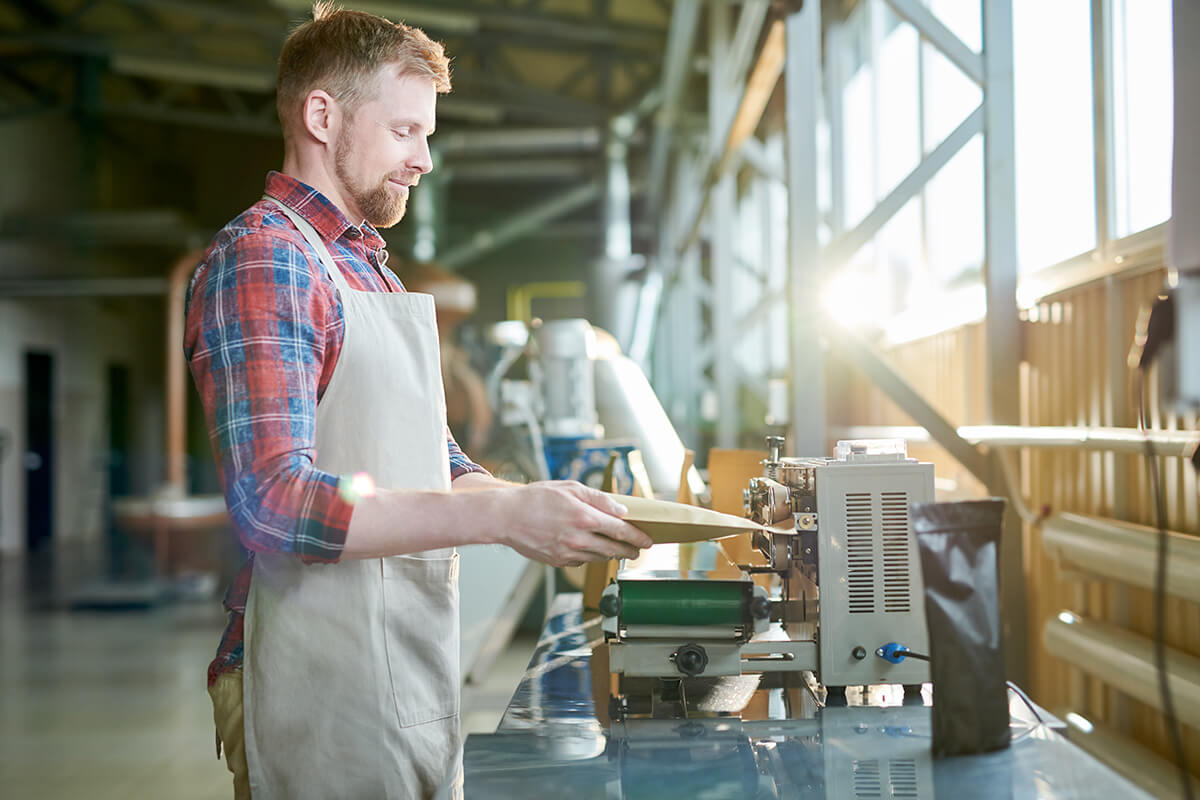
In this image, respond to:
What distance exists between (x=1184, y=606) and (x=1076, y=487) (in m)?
0.55

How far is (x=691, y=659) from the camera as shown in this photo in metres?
1.24

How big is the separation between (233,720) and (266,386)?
47cm

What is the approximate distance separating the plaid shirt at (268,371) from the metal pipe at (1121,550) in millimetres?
1451

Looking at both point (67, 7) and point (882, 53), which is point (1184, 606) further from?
point (67, 7)

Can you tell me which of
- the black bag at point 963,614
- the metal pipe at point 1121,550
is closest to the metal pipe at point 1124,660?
the metal pipe at point 1121,550

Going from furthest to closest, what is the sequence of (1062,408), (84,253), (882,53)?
(84,253)
(882,53)
(1062,408)

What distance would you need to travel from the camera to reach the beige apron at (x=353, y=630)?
114 cm

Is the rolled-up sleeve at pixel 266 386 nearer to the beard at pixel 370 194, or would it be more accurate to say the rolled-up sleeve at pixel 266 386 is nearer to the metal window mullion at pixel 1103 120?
the beard at pixel 370 194

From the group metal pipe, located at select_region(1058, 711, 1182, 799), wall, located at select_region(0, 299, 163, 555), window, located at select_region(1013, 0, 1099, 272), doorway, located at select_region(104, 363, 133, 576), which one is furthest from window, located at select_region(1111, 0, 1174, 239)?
doorway, located at select_region(104, 363, 133, 576)

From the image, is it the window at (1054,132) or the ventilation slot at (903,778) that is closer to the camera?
the ventilation slot at (903,778)

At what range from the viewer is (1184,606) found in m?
1.90

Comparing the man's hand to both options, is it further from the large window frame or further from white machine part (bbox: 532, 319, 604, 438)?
white machine part (bbox: 532, 319, 604, 438)

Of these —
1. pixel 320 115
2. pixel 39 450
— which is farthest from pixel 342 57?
pixel 39 450

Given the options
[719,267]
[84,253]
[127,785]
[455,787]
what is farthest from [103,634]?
[84,253]
